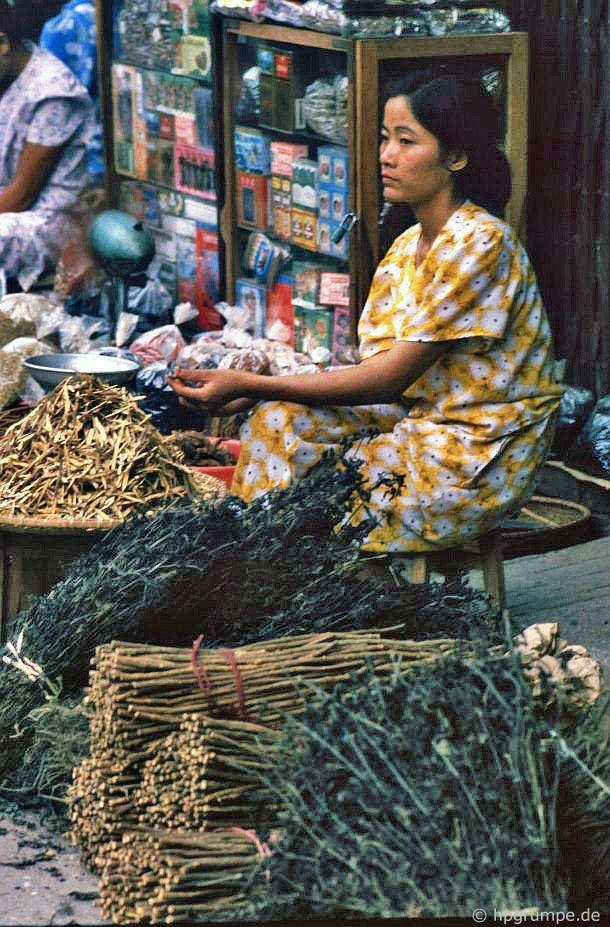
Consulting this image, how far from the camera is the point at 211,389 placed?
4250 mm

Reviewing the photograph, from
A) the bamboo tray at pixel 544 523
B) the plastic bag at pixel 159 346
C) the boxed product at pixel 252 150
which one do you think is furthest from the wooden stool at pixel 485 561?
the boxed product at pixel 252 150

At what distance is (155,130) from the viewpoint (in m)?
7.96

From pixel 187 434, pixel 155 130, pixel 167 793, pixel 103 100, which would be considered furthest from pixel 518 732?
pixel 103 100

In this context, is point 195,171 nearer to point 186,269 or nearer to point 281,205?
point 186,269

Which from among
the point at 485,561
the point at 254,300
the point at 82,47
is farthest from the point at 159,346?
the point at 485,561

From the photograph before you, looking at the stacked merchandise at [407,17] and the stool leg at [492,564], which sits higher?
the stacked merchandise at [407,17]

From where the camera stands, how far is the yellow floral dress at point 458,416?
4.23m

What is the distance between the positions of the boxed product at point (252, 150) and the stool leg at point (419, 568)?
9.26 feet

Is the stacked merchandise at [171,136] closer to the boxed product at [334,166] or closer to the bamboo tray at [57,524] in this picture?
the boxed product at [334,166]

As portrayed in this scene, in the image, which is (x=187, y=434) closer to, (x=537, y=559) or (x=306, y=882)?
(x=537, y=559)

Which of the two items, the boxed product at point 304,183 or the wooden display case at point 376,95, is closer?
the wooden display case at point 376,95

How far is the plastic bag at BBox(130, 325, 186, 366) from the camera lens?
22.4ft

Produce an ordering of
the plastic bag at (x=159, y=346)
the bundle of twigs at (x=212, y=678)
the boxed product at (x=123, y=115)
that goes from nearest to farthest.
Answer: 1. the bundle of twigs at (x=212, y=678)
2. the plastic bag at (x=159, y=346)
3. the boxed product at (x=123, y=115)

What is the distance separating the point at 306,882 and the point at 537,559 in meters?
2.90
